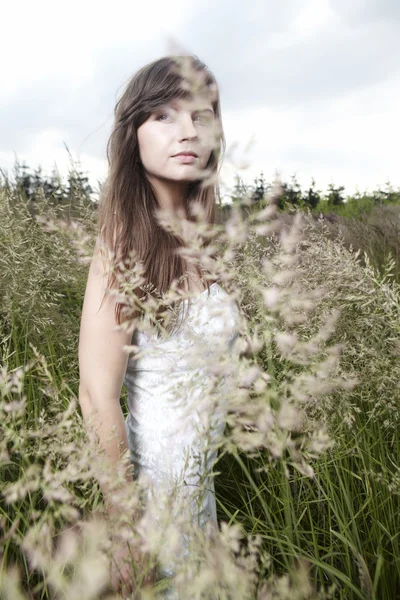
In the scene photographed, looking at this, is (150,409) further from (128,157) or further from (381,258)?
(381,258)

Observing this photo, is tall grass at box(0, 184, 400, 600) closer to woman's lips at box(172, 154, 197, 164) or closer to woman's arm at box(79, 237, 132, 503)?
woman's arm at box(79, 237, 132, 503)

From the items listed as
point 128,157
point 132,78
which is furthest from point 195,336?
point 132,78

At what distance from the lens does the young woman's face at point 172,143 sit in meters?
1.86

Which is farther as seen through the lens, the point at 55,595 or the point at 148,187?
the point at 148,187

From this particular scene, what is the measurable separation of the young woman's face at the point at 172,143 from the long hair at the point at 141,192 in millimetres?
51

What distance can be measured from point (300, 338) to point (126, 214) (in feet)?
2.66

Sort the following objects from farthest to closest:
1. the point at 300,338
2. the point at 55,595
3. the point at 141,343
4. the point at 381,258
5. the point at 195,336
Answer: the point at 381,258, the point at 141,343, the point at 300,338, the point at 55,595, the point at 195,336

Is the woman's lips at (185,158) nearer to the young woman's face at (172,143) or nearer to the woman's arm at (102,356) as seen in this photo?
the young woman's face at (172,143)

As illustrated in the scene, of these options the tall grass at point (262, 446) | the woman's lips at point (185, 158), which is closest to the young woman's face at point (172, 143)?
the woman's lips at point (185, 158)

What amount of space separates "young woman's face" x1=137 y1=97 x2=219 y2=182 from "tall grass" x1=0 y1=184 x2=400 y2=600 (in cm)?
36

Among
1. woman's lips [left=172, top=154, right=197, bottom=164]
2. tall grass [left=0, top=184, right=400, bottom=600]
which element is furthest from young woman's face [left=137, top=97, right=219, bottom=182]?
tall grass [left=0, top=184, right=400, bottom=600]

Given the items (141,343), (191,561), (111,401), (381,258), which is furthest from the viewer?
(381,258)

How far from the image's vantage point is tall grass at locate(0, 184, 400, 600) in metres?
0.71

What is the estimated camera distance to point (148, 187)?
6.82 ft
